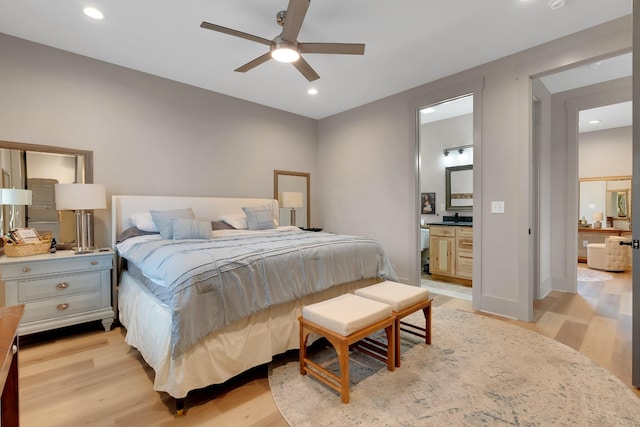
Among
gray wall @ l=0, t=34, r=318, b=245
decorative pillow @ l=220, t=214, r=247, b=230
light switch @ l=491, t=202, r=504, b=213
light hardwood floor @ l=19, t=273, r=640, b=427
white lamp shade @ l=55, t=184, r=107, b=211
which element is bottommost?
light hardwood floor @ l=19, t=273, r=640, b=427

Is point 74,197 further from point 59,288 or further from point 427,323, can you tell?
point 427,323

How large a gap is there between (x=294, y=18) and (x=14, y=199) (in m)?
2.93

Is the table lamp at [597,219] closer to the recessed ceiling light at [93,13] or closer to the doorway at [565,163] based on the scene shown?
the doorway at [565,163]

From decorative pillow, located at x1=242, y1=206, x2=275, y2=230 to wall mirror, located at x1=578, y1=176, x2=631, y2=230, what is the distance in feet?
21.1

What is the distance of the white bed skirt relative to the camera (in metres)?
1.71

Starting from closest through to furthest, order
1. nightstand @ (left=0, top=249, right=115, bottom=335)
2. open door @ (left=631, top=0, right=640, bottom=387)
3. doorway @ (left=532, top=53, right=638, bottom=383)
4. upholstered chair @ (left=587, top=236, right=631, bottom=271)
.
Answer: open door @ (left=631, top=0, right=640, bottom=387) → nightstand @ (left=0, top=249, right=115, bottom=335) → doorway @ (left=532, top=53, right=638, bottom=383) → upholstered chair @ (left=587, top=236, right=631, bottom=271)

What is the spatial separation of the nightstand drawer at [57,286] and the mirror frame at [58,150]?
1.08 metres

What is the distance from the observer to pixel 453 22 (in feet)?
8.47

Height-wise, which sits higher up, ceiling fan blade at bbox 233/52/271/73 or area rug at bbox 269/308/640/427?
ceiling fan blade at bbox 233/52/271/73

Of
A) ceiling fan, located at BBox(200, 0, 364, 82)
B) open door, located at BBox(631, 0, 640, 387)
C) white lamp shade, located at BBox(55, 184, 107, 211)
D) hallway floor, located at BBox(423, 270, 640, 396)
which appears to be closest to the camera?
open door, located at BBox(631, 0, 640, 387)

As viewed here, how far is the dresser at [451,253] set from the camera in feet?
14.3

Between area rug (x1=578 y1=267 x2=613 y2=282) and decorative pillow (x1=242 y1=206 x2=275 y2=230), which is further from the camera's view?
area rug (x1=578 y1=267 x2=613 y2=282)

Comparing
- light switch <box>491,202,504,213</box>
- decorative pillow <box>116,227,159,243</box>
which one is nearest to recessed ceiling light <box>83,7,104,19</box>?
decorative pillow <box>116,227,159,243</box>

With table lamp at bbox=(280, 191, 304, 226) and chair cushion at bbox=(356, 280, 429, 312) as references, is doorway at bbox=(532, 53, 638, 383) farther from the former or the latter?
table lamp at bbox=(280, 191, 304, 226)
